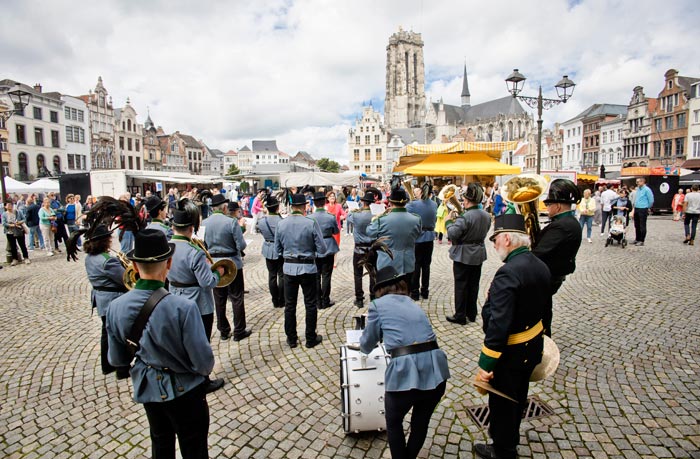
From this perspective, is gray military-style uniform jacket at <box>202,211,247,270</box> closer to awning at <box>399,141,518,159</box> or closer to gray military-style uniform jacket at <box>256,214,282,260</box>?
gray military-style uniform jacket at <box>256,214,282,260</box>

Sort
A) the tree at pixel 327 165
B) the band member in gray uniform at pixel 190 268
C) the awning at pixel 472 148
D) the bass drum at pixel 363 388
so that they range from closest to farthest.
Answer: the bass drum at pixel 363 388 → the band member in gray uniform at pixel 190 268 → the awning at pixel 472 148 → the tree at pixel 327 165

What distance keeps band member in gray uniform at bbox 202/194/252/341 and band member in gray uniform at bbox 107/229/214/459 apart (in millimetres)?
2939

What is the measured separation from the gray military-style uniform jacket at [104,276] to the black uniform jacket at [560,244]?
185 inches

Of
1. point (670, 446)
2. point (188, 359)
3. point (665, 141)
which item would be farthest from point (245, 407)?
point (665, 141)

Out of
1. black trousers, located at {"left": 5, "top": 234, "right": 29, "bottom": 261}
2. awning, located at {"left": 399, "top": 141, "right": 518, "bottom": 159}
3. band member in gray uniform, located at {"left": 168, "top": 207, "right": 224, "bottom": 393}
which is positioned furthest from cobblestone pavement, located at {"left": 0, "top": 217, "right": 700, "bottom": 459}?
black trousers, located at {"left": 5, "top": 234, "right": 29, "bottom": 261}

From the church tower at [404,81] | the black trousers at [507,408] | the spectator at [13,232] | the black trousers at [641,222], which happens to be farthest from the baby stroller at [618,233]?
the church tower at [404,81]

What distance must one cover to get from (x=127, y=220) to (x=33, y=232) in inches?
500

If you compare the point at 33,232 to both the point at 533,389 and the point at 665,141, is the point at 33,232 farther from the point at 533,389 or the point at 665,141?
the point at 665,141

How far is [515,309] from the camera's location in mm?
2641

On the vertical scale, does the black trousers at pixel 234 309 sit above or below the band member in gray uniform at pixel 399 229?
below

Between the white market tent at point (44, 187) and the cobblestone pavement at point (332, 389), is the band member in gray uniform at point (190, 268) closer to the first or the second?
the cobblestone pavement at point (332, 389)

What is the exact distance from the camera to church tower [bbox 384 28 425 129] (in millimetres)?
100312

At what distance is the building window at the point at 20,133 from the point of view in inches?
1608

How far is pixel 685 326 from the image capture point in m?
5.66
